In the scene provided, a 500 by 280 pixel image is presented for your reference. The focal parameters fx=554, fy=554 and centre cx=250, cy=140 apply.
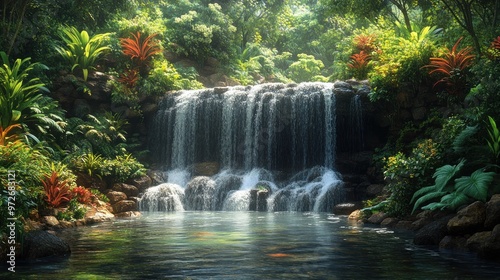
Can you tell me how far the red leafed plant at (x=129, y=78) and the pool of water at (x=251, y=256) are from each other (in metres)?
13.0

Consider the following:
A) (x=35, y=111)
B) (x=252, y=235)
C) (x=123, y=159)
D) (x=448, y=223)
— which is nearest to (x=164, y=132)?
(x=123, y=159)

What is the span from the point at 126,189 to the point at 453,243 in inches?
533

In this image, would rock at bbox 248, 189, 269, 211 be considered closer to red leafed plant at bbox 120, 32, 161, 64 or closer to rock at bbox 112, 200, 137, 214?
rock at bbox 112, 200, 137, 214

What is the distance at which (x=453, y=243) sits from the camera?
29.7 ft

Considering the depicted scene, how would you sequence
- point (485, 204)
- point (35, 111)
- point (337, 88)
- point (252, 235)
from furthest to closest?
point (337, 88), point (35, 111), point (252, 235), point (485, 204)

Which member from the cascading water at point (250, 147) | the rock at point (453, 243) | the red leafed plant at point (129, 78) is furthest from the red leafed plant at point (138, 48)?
the rock at point (453, 243)

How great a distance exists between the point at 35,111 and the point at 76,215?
19.2 ft

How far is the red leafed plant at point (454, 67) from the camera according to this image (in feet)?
58.0

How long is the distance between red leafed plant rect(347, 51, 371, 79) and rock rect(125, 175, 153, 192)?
1002cm

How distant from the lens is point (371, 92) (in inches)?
798

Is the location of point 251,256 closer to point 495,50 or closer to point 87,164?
point 495,50

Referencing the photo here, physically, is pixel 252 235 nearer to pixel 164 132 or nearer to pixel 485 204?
pixel 485 204

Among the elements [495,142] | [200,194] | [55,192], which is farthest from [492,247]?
[200,194]

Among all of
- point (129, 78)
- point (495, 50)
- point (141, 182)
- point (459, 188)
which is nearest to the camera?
point (459, 188)
